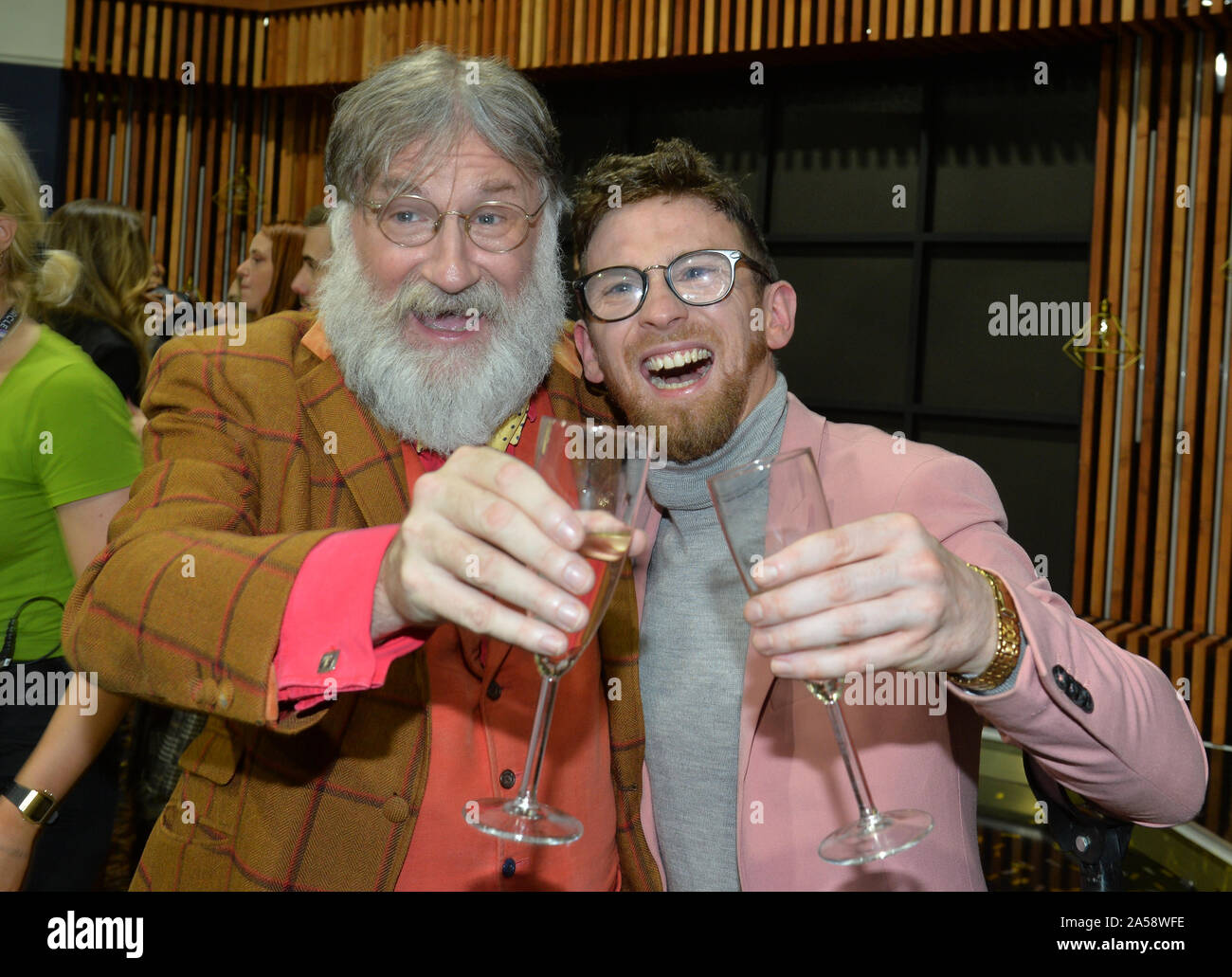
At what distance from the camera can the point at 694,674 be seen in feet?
5.96

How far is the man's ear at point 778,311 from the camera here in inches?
84.5

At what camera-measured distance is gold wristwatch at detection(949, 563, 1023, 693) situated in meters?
1.28

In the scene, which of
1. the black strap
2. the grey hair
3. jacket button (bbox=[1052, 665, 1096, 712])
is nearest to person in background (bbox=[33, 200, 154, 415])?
the black strap

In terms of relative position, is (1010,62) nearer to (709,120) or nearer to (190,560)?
(709,120)

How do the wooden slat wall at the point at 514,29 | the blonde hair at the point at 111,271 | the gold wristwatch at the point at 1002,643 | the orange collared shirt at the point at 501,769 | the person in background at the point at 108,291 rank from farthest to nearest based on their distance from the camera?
the wooden slat wall at the point at 514,29 → the blonde hair at the point at 111,271 → the person in background at the point at 108,291 → the orange collared shirt at the point at 501,769 → the gold wristwatch at the point at 1002,643

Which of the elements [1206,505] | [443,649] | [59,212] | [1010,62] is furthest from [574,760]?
[1010,62]

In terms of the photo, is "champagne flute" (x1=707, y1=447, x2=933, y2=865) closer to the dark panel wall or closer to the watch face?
the watch face

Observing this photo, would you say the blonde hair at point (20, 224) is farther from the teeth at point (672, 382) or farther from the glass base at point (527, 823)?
the glass base at point (527, 823)

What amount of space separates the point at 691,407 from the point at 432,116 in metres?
0.64

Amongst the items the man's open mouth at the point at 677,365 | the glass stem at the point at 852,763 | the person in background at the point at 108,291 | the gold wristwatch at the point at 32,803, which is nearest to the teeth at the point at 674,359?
the man's open mouth at the point at 677,365

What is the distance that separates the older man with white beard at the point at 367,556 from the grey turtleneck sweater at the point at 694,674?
7 cm

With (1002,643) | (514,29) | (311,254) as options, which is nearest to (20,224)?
(311,254)

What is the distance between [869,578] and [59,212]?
3.84 metres

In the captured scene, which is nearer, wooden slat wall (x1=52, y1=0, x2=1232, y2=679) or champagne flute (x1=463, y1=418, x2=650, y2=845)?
champagne flute (x1=463, y1=418, x2=650, y2=845)
